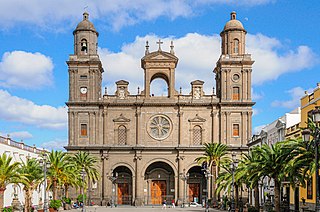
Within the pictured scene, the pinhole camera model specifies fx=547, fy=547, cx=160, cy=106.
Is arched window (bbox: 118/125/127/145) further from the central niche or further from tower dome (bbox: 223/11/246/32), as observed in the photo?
tower dome (bbox: 223/11/246/32)

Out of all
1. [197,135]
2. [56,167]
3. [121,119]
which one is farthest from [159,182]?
[56,167]

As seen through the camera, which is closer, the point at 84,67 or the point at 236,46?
the point at 84,67

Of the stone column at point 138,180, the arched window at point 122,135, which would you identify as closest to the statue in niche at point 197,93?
the arched window at point 122,135

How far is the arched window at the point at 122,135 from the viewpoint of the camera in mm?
79988

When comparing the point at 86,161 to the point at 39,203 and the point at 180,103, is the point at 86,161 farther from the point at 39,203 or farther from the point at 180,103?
the point at 180,103

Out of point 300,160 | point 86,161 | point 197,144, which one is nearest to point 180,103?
point 197,144

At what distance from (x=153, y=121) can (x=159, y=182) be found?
9.32m

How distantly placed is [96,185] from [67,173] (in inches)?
763

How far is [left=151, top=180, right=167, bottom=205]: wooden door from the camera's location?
8106 cm

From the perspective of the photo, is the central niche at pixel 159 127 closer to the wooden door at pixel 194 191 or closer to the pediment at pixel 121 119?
the pediment at pixel 121 119

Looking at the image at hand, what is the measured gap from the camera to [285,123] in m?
62.2

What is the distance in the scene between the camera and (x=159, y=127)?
80.1 meters

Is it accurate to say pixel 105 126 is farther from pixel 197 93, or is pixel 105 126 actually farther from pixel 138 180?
pixel 197 93

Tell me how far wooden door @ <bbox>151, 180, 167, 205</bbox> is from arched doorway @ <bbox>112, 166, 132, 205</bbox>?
3.43 meters
